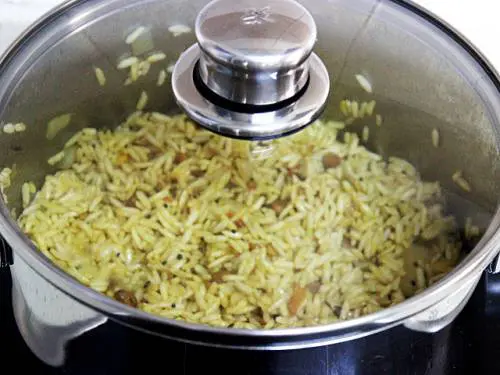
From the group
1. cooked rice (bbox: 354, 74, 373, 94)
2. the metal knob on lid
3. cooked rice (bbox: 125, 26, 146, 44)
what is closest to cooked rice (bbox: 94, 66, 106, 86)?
cooked rice (bbox: 125, 26, 146, 44)

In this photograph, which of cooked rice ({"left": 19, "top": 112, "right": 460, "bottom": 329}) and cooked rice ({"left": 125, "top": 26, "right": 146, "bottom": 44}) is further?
cooked rice ({"left": 125, "top": 26, "right": 146, "bottom": 44})

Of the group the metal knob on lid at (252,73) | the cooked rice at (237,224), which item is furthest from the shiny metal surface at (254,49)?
the cooked rice at (237,224)

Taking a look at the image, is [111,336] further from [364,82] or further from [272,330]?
[364,82]

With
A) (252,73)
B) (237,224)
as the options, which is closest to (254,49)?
(252,73)

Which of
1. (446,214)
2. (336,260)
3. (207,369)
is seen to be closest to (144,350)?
(207,369)

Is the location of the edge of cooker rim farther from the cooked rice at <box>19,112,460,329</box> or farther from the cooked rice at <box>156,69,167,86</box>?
the cooked rice at <box>156,69,167,86</box>

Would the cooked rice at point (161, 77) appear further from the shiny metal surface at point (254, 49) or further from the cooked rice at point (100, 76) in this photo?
the shiny metal surface at point (254, 49)

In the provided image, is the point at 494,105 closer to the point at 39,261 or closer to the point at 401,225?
the point at 401,225

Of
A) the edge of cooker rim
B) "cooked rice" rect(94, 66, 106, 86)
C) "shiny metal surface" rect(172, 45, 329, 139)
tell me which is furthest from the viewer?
"cooked rice" rect(94, 66, 106, 86)
